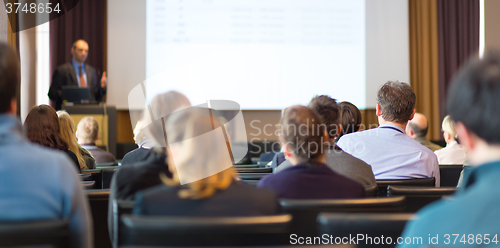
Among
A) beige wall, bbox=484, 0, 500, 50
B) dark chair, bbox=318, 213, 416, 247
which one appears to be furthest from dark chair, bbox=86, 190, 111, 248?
beige wall, bbox=484, 0, 500, 50

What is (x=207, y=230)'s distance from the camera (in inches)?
39.5

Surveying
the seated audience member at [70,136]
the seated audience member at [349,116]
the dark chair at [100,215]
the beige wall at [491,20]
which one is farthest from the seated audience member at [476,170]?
the beige wall at [491,20]

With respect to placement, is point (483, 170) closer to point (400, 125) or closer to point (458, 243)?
A: point (458, 243)

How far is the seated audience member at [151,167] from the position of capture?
1.52 m

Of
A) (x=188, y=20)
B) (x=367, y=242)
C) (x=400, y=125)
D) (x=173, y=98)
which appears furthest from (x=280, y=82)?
(x=367, y=242)

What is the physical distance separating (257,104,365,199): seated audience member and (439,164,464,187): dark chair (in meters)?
1.32

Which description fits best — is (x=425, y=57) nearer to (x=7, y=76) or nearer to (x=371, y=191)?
(x=371, y=191)

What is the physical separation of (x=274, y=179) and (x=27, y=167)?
806mm

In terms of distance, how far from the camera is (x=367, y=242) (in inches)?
46.3

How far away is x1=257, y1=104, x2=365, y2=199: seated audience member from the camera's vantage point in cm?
152

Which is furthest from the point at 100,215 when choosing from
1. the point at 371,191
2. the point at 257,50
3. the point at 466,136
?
the point at 257,50

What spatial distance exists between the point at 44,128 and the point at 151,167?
1196mm

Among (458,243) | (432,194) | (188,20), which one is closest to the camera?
(458,243)

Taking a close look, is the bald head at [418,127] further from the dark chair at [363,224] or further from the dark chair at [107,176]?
the dark chair at [363,224]
